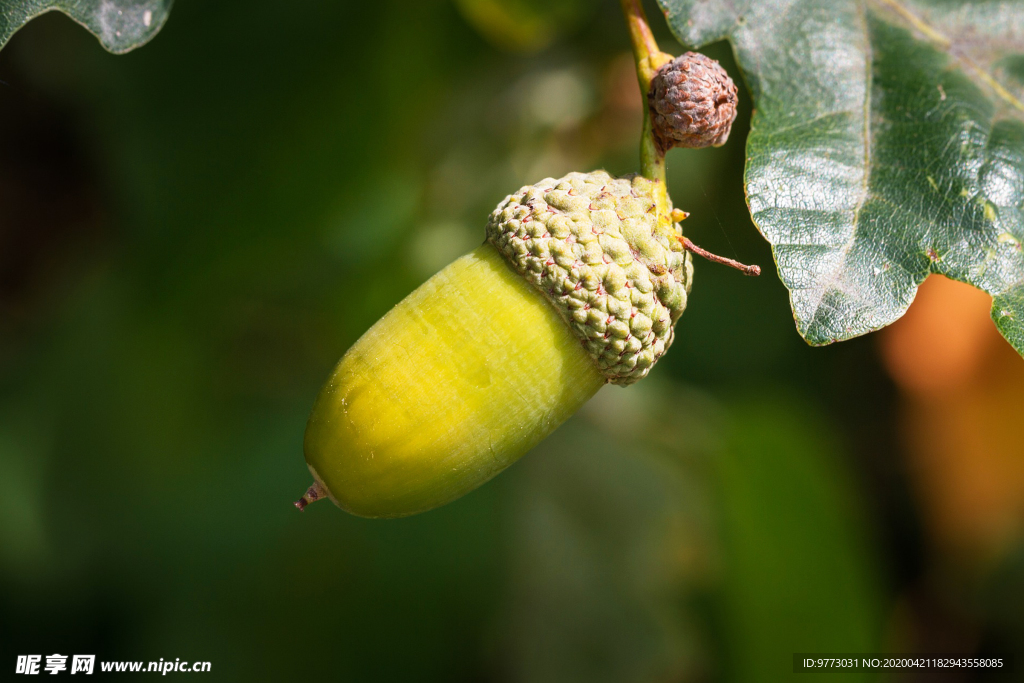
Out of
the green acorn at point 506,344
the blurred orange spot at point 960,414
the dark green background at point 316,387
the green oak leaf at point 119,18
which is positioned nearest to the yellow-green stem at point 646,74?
the green acorn at point 506,344

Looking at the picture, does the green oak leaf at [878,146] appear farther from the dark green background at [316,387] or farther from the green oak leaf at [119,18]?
the green oak leaf at [119,18]

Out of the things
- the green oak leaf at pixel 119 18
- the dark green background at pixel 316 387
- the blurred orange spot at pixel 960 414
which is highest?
the green oak leaf at pixel 119 18

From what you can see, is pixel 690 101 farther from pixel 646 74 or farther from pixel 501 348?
pixel 501 348

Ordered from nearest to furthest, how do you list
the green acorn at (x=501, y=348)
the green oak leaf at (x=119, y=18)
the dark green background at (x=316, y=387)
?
the green acorn at (x=501, y=348)
the green oak leaf at (x=119, y=18)
the dark green background at (x=316, y=387)

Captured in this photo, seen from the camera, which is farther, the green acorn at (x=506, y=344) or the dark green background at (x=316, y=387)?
the dark green background at (x=316, y=387)

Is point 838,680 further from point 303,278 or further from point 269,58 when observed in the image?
point 269,58

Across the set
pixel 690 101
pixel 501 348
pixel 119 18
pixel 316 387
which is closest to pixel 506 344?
pixel 501 348
